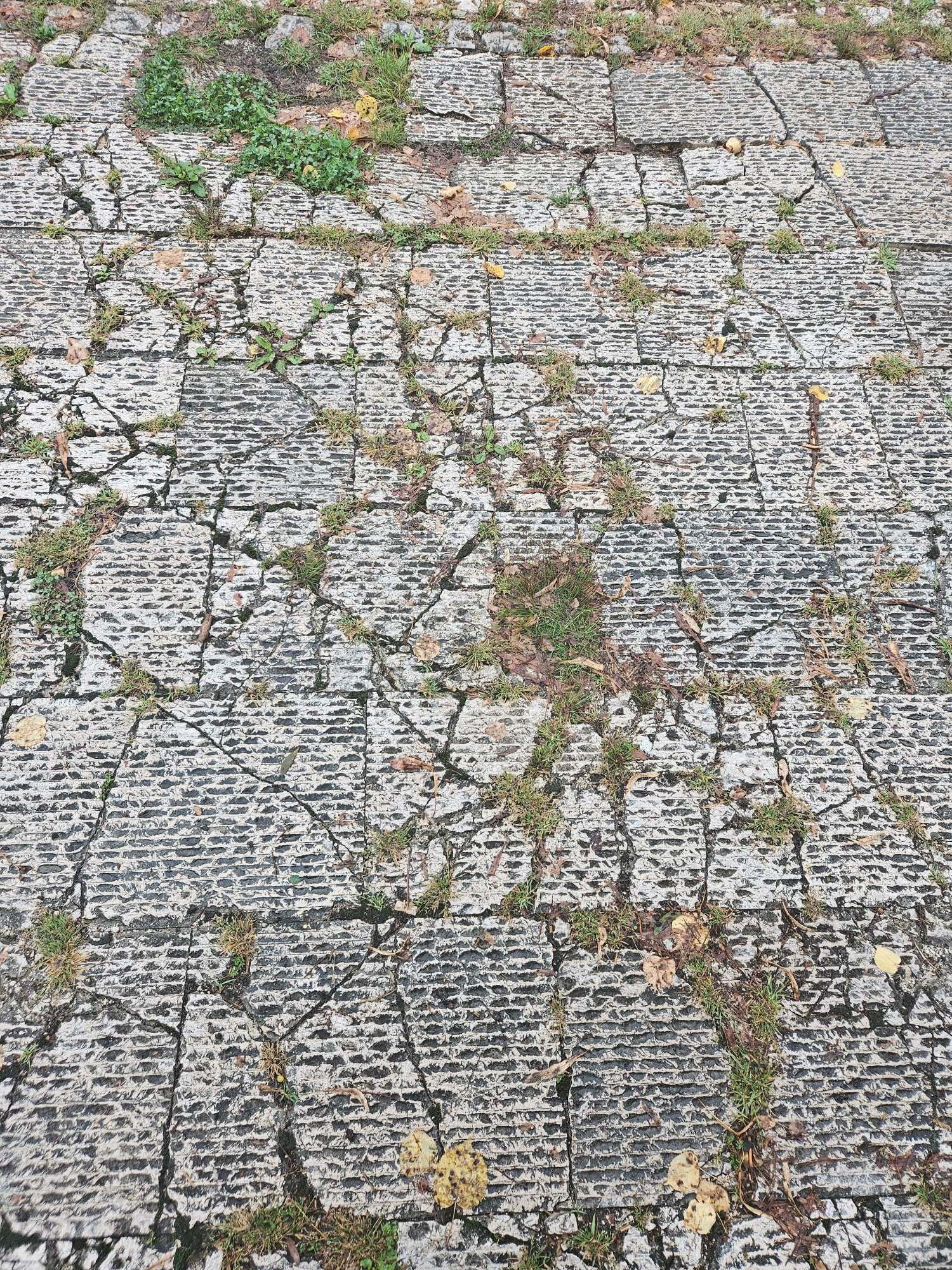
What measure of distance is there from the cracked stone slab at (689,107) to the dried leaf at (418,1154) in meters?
3.47

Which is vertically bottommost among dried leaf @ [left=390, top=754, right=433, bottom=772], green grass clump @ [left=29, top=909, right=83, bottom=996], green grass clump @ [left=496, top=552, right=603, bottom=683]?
green grass clump @ [left=29, top=909, right=83, bottom=996]

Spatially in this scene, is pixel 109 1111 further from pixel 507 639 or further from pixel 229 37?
pixel 229 37

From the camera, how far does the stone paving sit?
5.98 feet

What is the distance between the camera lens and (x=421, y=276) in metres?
3.11

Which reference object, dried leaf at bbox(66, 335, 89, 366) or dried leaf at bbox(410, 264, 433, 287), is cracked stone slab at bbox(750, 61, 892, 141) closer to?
dried leaf at bbox(410, 264, 433, 287)

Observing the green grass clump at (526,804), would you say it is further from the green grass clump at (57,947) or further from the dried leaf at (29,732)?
the dried leaf at (29,732)

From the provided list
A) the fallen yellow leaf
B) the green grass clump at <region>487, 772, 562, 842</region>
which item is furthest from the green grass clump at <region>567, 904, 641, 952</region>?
the fallen yellow leaf

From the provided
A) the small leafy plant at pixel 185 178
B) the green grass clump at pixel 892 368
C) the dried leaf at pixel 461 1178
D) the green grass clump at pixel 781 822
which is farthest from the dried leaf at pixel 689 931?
the small leafy plant at pixel 185 178

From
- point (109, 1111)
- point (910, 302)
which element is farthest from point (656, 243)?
point (109, 1111)

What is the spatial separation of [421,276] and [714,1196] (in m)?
2.75

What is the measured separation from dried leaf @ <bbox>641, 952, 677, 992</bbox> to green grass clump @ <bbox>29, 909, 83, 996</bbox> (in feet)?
4.05

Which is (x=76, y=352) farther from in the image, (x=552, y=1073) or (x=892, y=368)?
(x=892, y=368)

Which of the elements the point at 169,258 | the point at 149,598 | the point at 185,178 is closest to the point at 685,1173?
the point at 149,598

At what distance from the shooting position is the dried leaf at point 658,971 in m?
1.99
